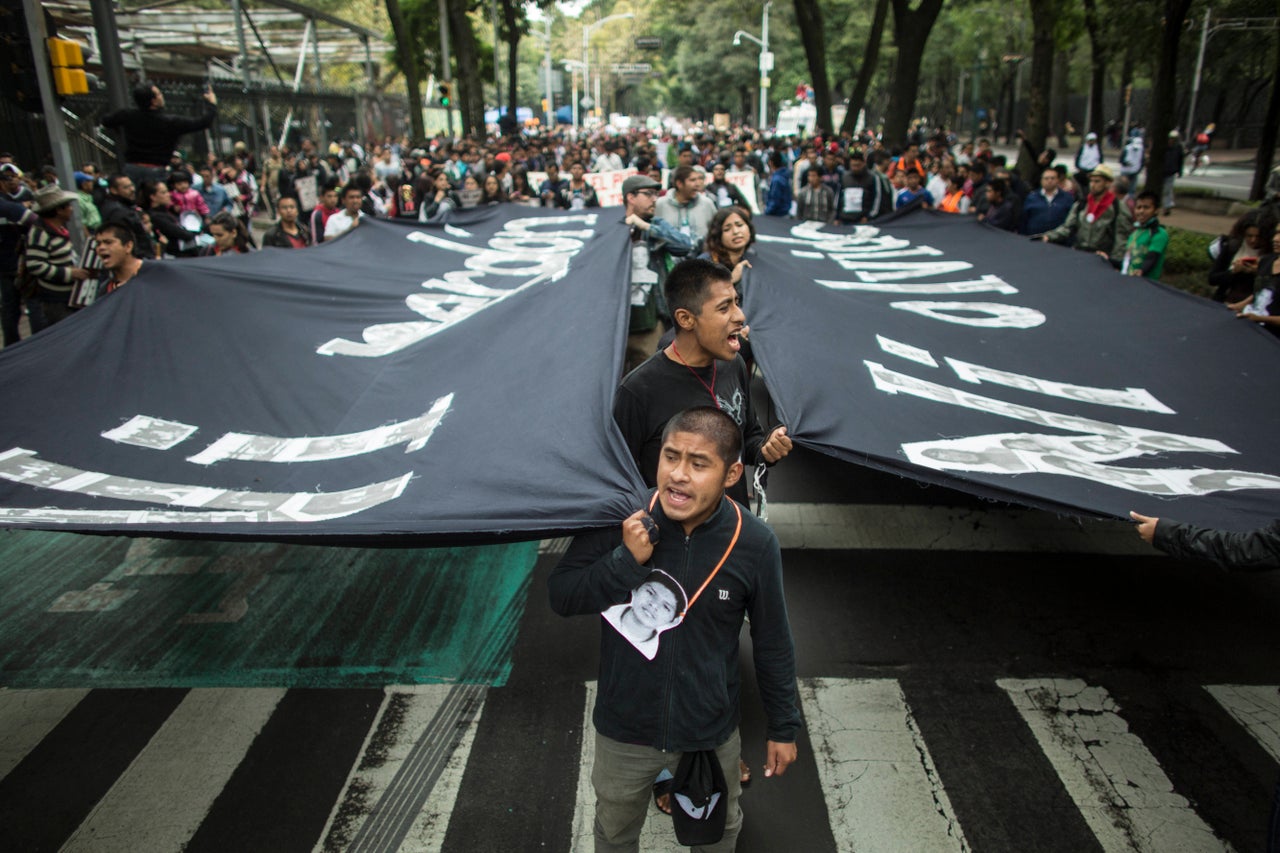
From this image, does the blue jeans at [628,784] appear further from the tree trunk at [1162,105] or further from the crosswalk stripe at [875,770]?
the tree trunk at [1162,105]

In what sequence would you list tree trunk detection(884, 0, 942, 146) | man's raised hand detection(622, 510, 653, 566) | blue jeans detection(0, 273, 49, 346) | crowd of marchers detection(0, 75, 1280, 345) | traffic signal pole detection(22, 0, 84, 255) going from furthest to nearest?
tree trunk detection(884, 0, 942, 146) → blue jeans detection(0, 273, 49, 346) → traffic signal pole detection(22, 0, 84, 255) → crowd of marchers detection(0, 75, 1280, 345) → man's raised hand detection(622, 510, 653, 566)

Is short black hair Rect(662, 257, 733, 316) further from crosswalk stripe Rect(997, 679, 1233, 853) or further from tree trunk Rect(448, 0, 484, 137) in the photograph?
tree trunk Rect(448, 0, 484, 137)

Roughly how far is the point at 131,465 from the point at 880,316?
4.55 meters

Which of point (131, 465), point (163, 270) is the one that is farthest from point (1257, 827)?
point (163, 270)

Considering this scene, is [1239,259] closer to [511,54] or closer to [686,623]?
[686,623]

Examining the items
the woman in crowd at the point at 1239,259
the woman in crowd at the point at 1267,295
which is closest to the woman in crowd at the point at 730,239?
the woman in crowd at the point at 1267,295

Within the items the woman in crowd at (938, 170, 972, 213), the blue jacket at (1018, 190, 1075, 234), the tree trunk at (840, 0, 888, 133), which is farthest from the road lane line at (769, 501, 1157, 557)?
the tree trunk at (840, 0, 888, 133)

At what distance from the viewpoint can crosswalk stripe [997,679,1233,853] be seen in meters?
3.61

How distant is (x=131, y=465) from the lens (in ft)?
13.0

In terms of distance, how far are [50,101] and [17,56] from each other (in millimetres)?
472

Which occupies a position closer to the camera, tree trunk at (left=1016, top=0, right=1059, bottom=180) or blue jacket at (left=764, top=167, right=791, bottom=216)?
blue jacket at (left=764, top=167, right=791, bottom=216)

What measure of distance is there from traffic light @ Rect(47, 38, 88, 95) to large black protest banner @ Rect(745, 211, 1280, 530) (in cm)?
666

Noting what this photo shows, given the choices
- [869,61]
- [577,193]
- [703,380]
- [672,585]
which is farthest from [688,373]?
[869,61]

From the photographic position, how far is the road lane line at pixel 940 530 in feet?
20.2
